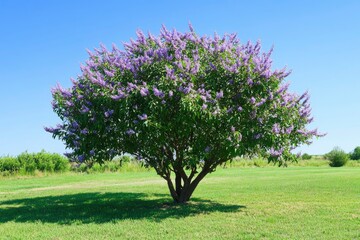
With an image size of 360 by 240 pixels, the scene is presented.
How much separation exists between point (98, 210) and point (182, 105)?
20.4 feet

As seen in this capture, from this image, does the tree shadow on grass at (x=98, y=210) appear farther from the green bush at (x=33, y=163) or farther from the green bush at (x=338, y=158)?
the green bush at (x=338, y=158)

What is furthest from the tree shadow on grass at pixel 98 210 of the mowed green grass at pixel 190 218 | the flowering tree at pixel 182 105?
the flowering tree at pixel 182 105

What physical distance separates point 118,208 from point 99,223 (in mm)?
3425

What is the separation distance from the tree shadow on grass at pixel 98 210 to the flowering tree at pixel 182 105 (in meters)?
1.83

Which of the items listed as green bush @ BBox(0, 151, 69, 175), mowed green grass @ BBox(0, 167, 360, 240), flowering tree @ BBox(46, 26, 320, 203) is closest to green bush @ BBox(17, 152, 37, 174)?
green bush @ BBox(0, 151, 69, 175)

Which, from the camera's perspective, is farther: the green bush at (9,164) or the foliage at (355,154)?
the foliage at (355,154)

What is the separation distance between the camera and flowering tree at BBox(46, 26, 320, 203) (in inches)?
519

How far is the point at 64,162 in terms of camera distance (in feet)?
152

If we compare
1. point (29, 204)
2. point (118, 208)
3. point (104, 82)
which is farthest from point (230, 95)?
point (29, 204)

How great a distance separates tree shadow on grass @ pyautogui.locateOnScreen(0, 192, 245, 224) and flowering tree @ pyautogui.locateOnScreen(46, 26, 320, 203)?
1.83 meters

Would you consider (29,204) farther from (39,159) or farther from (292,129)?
(39,159)

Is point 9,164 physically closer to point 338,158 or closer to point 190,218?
point 190,218

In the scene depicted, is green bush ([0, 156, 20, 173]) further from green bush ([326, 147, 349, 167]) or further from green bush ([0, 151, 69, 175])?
green bush ([326, 147, 349, 167])

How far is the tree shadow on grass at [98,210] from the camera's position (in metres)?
14.1
